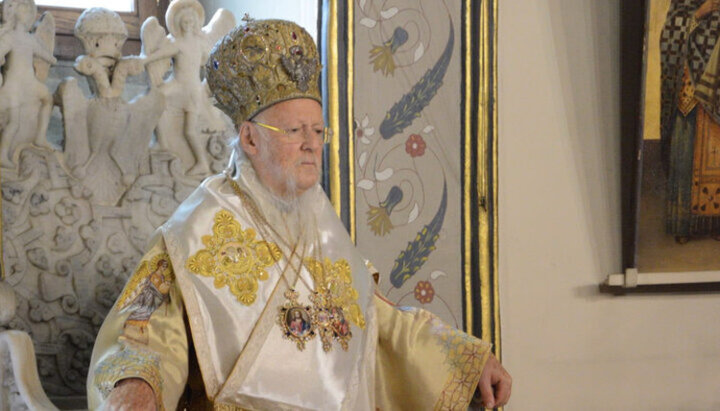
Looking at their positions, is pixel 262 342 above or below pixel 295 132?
below

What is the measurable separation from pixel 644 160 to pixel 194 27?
1758mm

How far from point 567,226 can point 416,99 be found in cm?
84

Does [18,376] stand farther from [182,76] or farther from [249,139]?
[182,76]

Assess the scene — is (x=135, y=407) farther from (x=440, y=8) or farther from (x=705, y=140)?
(x=705, y=140)

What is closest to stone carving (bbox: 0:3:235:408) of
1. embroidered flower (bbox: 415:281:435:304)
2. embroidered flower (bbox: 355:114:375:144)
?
embroidered flower (bbox: 355:114:375:144)

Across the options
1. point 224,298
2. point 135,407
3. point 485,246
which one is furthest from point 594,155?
point 135,407

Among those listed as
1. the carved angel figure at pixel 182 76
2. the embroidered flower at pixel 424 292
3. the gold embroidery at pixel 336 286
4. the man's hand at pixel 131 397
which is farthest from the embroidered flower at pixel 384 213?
the man's hand at pixel 131 397

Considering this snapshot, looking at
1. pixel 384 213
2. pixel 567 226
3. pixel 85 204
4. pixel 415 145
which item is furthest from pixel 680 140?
pixel 85 204

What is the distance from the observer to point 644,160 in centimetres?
399

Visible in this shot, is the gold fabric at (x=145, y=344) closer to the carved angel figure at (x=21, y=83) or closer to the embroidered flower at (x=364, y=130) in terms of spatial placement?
the carved angel figure at (x=21, y=83)

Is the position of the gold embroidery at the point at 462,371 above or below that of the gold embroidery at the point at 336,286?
below

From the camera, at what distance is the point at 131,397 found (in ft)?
7.25

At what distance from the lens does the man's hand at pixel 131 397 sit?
2189 millimetres

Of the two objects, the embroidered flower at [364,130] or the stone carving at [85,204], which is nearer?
the stone carving at [85,204]
